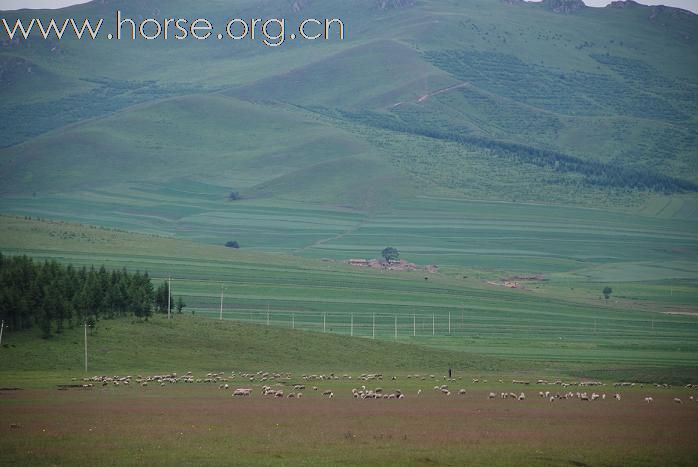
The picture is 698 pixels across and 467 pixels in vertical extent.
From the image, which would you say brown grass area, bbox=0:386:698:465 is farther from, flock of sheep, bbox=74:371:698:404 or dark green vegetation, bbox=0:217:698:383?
dark green vegetation, bbox=0:217:698:383

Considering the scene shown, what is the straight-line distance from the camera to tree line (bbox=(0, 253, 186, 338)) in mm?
90062

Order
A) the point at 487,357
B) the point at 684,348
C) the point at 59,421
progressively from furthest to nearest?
the point at 684,348 → the point at 487,357 → the point at 59,421

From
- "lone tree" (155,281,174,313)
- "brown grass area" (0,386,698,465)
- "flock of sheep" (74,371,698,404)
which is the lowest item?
"flock of sheep" (74,371,698,404)

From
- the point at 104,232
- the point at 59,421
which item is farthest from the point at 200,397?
the point at 104,232

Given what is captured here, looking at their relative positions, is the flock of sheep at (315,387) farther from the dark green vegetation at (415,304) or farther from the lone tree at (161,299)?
the lone tree at (161,299)

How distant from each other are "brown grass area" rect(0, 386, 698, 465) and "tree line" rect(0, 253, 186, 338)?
2256 centimetres

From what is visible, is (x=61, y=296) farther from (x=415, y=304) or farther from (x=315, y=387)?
(x=415, y=304)

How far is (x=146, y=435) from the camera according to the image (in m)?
48.0

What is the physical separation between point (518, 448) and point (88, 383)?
34047mm

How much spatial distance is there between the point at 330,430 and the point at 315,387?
2387 cm

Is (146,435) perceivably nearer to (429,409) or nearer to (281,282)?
(429,409)

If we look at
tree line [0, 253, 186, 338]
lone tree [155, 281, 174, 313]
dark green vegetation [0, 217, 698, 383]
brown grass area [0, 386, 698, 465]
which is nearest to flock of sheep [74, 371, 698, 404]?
brown grass area [0, 386, 698, 465]

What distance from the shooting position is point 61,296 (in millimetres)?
91500

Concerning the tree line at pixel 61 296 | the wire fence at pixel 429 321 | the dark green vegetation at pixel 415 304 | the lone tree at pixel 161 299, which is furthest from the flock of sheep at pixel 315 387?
the wire fence at pixel 429 321
